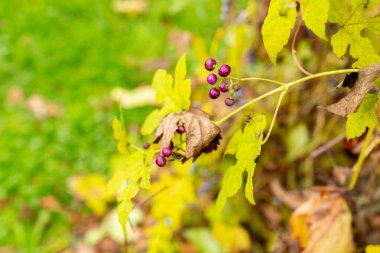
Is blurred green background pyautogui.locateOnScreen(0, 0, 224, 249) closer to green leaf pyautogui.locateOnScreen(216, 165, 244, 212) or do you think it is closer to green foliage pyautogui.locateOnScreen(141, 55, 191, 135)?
green foliage pyautogui.locateOnScreen(141, 55, 191, 135)

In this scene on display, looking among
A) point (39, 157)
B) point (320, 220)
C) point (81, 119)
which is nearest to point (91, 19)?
point (81, 119)

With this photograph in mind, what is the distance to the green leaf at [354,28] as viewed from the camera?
835 mm

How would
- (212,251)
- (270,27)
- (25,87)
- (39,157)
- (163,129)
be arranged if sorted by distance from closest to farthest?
(270,27), (163,129), (212,251), (39,157), (25,87)

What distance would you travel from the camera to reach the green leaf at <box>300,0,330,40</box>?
2.46 ft

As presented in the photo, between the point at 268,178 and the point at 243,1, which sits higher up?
the point at 243,1

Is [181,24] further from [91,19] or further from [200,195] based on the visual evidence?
[200,195]

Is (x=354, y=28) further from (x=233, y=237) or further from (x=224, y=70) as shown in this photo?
(x=233, y=237)

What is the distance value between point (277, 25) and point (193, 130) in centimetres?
21

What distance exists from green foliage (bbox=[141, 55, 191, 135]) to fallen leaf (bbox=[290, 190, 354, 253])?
0.47 meters

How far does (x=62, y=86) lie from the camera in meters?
2.95

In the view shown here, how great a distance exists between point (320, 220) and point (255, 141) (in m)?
0.49

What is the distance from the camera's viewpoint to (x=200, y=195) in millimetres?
2027

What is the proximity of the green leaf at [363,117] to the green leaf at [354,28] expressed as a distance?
66 millimetres

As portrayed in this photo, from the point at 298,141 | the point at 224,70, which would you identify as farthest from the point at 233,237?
the point at 224,70
